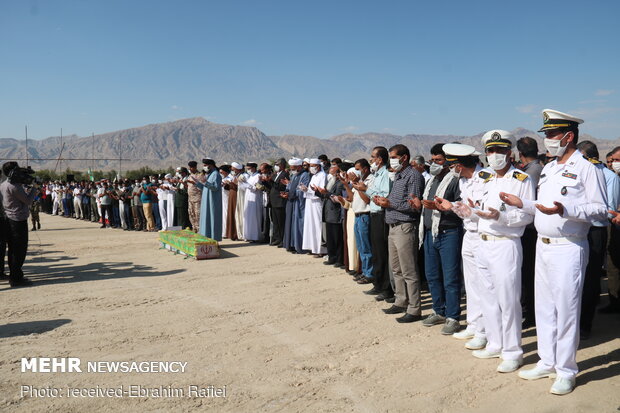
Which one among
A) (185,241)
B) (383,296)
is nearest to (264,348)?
(383,296)

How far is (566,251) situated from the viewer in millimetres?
3584

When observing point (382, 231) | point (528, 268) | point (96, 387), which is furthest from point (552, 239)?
point (96, 387)

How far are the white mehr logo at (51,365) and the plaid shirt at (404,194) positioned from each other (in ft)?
12.2

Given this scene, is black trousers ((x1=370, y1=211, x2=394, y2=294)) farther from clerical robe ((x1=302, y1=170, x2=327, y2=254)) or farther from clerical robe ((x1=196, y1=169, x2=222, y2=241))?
clerical robe ((x1=196, y1=169, x2=222, y2=241))

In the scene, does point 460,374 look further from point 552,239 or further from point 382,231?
point 382,231

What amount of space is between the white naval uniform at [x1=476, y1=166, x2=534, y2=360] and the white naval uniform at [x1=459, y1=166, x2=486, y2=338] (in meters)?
0.16

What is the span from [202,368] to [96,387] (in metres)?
0.91

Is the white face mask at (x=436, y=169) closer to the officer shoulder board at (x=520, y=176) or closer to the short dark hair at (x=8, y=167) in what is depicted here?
the officer shoulder board at (x=520, y=176)

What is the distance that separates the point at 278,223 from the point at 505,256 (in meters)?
7.86

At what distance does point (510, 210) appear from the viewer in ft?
12.8

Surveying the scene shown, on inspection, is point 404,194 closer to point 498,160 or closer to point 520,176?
point 498,160

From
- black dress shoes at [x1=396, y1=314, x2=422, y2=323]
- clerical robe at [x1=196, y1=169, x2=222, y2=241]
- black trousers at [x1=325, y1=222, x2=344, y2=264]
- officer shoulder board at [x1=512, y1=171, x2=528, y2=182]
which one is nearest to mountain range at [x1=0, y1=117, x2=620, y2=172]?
clerical robe at [x1=196, y1=169, x2=222, y2=241]

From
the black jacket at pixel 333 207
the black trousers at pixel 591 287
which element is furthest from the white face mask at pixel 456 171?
the black jacket at pixel 333 207

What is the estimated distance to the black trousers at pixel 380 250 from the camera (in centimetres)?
627
